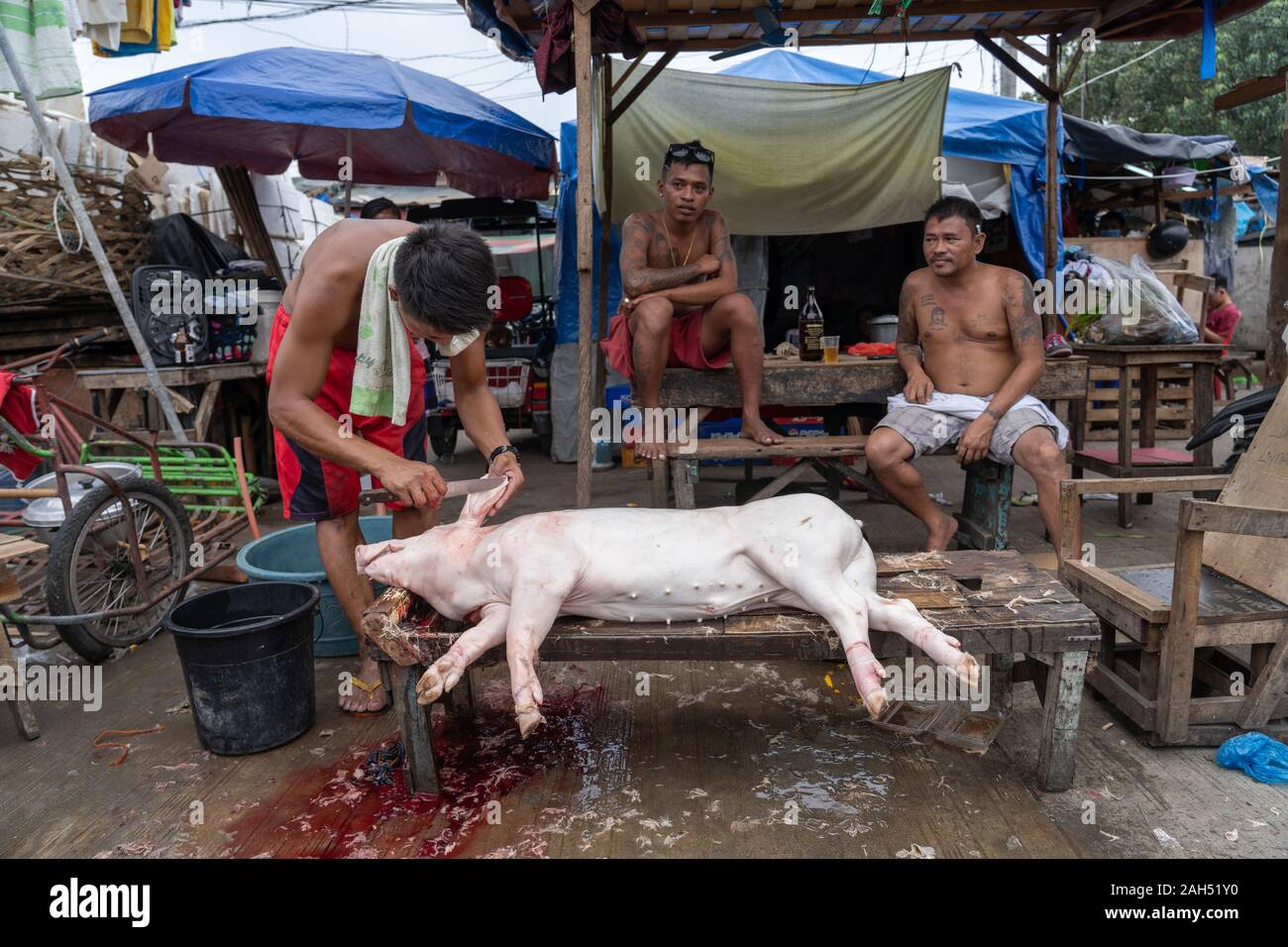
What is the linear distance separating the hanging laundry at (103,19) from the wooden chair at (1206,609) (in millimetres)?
6591

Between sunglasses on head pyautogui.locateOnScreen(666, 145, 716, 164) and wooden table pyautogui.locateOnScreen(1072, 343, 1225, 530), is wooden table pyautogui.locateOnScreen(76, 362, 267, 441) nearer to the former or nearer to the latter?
sunglasses on head pyautogui.locateOnScreen(666, 145, 716, 164)

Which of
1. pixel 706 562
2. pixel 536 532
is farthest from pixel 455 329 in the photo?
pixel 706 562

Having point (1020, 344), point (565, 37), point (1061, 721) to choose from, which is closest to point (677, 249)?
point (565, 37)

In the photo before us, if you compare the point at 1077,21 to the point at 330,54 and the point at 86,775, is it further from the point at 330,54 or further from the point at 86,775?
the point at 86,775

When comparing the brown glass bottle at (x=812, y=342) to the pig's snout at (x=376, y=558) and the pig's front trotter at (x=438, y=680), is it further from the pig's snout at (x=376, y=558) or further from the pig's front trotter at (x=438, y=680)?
the pig's front trotter at (x=438, y=680)

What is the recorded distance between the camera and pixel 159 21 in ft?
19.9

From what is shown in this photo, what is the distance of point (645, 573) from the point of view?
258 cm

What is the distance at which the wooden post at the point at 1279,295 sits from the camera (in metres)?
4.16

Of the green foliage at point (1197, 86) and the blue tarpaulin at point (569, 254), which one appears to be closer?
the blue tarpaulin at point (569, 254)

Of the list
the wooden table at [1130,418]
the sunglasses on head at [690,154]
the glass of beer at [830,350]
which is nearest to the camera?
the sunglasses on head at [690,154]

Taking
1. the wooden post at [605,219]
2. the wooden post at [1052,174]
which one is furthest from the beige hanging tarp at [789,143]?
the wooden post at [1052,174]

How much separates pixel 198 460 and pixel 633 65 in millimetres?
3769

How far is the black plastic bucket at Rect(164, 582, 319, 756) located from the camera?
9.39 feet

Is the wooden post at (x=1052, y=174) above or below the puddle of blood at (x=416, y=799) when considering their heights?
above
